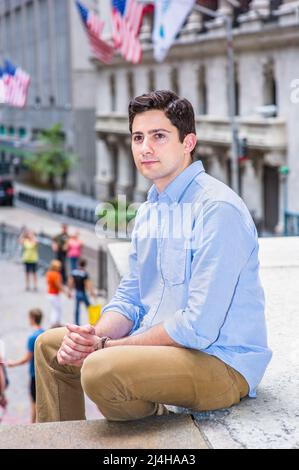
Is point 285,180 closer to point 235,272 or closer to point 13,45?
point 235,272

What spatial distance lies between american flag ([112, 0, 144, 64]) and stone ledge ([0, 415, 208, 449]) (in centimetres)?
2383

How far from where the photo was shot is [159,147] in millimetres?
4039

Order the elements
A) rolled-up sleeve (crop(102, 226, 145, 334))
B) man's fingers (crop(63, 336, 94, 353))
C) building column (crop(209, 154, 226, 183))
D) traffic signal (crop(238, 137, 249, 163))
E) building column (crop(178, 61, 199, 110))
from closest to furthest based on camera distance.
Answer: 1. man's fingers (crop(63, 336, 94, 353))
2. rolled-up sleeve (crop(102, 226, 145, 334))
3. traffic signal (crop(238, 137, 249, 163))
4. building column (crop(209, 154, 226, 183))
5. building column (crop(178, 61, 199, 110))

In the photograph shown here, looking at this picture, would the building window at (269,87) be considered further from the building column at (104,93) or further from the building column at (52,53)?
the building column at (52,53)

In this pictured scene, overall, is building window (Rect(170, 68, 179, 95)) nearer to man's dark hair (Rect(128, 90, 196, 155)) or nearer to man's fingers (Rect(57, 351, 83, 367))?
man's dark hair (Rect(128, 90, 196, 155))

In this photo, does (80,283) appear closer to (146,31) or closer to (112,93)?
(146,31)

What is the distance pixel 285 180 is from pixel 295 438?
27.7m

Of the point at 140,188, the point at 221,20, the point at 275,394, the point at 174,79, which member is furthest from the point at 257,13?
the point at 275,394

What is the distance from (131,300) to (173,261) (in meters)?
0.53

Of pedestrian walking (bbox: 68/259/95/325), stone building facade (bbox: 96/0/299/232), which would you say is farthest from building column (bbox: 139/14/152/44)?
pedestrian walking (bbox: 68/259/95/325)

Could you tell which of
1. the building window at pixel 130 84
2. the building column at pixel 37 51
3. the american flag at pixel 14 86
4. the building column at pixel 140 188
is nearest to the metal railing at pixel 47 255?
the american flag at pixel 14 86

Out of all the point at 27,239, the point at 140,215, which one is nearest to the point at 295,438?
the point at 140,215

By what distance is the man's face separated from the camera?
158 inches

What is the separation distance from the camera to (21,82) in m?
37.0
